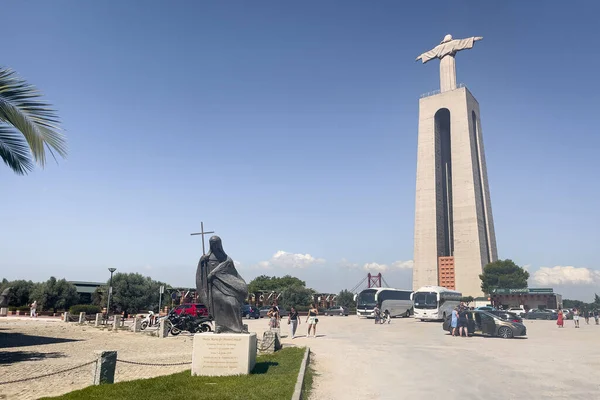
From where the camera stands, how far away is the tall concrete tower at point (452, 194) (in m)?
65.8

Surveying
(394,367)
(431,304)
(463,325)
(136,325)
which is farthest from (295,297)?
(394,367)

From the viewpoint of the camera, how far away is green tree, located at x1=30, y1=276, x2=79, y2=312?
145ft

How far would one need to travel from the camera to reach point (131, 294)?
141 feet

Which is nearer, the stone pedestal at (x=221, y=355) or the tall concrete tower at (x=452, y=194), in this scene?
the stone pedestal at (x=221, y=355)

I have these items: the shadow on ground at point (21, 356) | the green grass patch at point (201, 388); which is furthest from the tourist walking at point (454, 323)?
the shadow on ground at point (21, 356)

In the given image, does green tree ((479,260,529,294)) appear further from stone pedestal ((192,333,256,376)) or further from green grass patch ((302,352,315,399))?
stone pedestal ((192,333,256,376))

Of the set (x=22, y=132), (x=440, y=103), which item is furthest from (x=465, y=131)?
(x=22, y=132)

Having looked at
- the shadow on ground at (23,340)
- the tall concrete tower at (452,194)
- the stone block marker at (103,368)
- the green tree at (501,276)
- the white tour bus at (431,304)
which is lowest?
the shadow on ground at (23,340)

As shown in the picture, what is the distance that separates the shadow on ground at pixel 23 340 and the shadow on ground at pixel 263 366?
1087 centimetres

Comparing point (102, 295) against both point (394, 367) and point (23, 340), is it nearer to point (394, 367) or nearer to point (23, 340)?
point (23, 340)

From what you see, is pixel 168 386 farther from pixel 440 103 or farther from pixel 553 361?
pixel 440 103

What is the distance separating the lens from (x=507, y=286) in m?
60.0

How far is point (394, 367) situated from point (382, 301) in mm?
29632

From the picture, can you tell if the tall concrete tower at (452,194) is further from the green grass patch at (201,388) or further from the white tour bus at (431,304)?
the green grass patch at (201,388)
